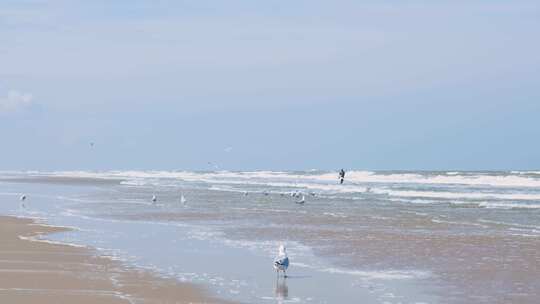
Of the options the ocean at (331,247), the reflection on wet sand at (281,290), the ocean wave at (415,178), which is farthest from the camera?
the ocean wave at (415,178)

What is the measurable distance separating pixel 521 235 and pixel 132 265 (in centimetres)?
980

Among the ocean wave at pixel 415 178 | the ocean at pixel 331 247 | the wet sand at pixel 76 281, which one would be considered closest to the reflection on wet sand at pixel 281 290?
the ocean at pixel 331 247

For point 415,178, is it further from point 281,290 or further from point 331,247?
point 281,290

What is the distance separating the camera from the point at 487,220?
2345 cm

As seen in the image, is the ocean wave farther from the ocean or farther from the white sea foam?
Answer: the ocean

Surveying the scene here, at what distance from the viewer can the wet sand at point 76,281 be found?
394 inches

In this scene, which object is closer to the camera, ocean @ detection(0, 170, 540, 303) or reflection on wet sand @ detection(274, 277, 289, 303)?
reflection on wet sand @ detection(274, 277, 289, 303)

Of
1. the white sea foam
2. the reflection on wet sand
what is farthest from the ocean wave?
the reflection on wet sand

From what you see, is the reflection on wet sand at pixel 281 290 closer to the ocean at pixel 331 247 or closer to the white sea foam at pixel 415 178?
→ the ocean at pixel 331 247

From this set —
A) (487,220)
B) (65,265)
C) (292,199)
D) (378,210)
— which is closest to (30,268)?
(65,265)

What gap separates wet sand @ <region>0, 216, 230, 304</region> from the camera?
10.0 meters

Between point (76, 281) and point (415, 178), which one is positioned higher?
point (415, 178)

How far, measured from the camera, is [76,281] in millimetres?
11328

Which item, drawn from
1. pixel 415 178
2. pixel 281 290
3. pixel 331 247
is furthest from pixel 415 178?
pixel 281 290
